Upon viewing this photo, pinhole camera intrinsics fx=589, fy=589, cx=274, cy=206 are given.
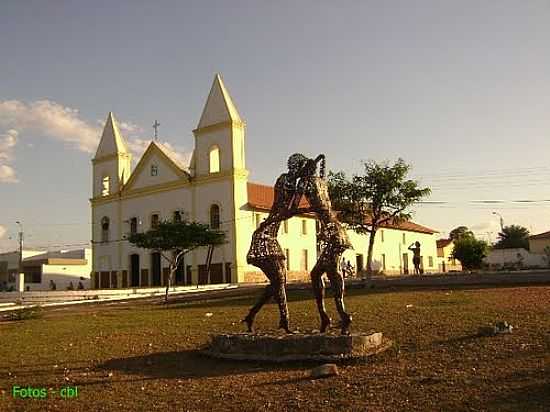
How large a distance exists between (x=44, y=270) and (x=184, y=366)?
52.5m

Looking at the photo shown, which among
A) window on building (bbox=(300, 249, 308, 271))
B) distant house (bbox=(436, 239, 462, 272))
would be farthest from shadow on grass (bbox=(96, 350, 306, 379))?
distant house (bbox=(436, 239, 462, 272))

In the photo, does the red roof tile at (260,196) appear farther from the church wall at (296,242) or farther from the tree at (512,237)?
the tree at (512,237)

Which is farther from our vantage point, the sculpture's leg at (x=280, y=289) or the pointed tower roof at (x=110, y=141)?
the pointed tower roof at (x=110, y=141)

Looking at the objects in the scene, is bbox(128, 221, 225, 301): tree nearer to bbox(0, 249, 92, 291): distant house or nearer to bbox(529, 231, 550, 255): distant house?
bbox(0, 249, 92, 291): distant house

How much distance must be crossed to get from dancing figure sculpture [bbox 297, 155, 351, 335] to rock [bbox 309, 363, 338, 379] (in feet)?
4.93

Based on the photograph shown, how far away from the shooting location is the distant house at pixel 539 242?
56531 millimetres

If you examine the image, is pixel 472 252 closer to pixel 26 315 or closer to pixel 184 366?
pixel 26 315

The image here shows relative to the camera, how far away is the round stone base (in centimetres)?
916

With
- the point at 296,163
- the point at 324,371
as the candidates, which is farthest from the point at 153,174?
the point at 324,371

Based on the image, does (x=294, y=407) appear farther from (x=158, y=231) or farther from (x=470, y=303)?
(x=158, y=231)

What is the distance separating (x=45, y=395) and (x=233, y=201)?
1274 inches

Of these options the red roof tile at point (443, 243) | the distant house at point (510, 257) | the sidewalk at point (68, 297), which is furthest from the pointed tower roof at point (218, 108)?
the red roof tile at point (443, 243)

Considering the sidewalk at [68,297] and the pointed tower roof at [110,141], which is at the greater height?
the pointed tower roof at [110,141]

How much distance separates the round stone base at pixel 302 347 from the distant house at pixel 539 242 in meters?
52.1
